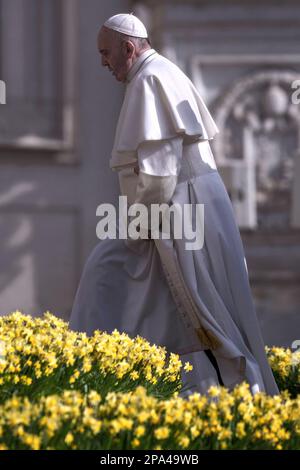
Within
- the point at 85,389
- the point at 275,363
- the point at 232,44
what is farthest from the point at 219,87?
the point at 85,389

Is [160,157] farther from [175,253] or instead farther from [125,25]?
[125,25]

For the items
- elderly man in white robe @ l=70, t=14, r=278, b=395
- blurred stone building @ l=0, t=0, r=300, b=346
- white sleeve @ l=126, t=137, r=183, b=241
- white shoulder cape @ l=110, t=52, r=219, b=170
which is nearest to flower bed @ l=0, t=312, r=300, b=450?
elderly man in white robe @ l=70, t=14, r=278, b=395

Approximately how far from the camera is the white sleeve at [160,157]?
6.28 metres

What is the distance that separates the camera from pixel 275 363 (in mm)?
6848

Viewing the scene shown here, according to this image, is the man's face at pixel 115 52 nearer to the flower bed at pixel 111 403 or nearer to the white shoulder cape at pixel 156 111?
the white shoulder cape at pixel 156 111

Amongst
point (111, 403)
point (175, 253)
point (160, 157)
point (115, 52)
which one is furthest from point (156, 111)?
point (111, 403)

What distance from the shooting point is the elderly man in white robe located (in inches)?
248

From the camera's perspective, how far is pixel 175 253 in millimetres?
6355

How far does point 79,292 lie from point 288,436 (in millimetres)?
1880

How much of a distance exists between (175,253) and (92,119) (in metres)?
9.04

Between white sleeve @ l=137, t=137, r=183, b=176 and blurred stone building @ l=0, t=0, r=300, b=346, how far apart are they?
27.0ft

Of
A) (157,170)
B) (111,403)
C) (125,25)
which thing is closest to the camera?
(111,403)

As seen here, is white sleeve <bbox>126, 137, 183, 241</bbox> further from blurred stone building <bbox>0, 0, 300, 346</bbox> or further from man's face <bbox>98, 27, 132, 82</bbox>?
blurred stone building <bbox>0, 0, 300, 346</bbox>
